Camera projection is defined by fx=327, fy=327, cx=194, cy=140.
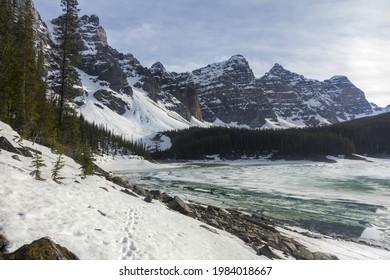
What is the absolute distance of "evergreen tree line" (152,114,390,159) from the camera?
15600 centimetres

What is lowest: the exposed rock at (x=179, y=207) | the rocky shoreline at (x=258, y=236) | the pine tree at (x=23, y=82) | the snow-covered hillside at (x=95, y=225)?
the rocky shoreline at (x=258, y=236)

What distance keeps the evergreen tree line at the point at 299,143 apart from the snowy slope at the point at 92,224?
141694 millimetres

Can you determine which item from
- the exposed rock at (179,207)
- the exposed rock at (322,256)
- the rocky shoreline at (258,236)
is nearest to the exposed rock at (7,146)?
the rocky shoreline at (258,236)

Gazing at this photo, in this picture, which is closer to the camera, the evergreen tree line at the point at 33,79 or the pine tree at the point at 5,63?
the pine tree at the point at 5,63

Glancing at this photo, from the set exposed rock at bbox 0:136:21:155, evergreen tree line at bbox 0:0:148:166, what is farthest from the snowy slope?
evergreen tree line at bbox 0:0:148:166

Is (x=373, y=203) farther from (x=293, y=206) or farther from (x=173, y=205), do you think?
(x=173, y=205)

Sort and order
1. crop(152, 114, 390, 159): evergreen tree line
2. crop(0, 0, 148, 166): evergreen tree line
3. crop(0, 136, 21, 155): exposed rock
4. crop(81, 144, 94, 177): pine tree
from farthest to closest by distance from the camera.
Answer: crop(152, 114, 390, 159): evergreen tree line → crop(0, 0, 148, 166): evergreen tree line → crop(81, 144, 94, 177): pine tree → crop(0, 136, 21, 155): exposed rock

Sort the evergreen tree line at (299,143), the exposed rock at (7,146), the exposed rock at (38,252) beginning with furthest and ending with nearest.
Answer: the evergreen tree line at (299,143) < the exposed rock at (7,146) < the exposed rock at (38,252)

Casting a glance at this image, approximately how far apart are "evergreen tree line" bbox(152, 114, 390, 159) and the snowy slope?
141694 millimetres

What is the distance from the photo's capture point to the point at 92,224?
11.3 metres

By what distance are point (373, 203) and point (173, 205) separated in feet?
86.7

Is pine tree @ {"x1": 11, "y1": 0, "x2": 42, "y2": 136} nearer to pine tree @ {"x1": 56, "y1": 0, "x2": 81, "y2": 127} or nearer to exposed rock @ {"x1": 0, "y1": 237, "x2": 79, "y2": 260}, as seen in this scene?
pine tree @ {"x1": 56, "y1": 0, "x2": 81, "y2": 127}

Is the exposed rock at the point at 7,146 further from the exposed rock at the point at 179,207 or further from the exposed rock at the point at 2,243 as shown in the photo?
the exposed rock at the point at 2,243

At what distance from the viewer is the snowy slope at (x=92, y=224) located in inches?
367
